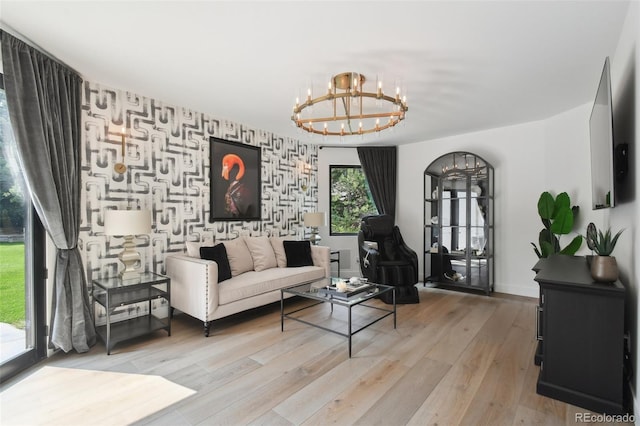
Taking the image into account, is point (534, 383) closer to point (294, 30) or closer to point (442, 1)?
point (442, 1)

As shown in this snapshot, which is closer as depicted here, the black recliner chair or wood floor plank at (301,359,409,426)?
wood floor plank at (301,359,409,426)

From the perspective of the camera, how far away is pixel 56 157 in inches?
96.6

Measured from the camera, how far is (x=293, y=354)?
101 inches

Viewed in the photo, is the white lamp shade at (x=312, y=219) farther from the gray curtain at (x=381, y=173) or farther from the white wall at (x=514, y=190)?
the white wall at (x=514, y=190)

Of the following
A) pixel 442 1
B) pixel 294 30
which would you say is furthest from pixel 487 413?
pixel 294 30

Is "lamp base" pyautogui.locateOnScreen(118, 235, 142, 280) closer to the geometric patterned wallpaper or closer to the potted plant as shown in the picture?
the geometric patterned wallpaper

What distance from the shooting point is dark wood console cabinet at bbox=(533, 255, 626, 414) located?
5.80ft

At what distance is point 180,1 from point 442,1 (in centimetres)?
152

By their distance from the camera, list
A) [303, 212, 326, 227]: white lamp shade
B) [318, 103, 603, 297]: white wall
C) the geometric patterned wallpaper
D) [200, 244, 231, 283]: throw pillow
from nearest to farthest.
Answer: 1. the geometric patterned wallpaper
2. [200, 244, 231, 283]: throw pillow
3. [318, 103, 603, 297]: white wall
4. [303, 212, 326, 227]: white lamp shade

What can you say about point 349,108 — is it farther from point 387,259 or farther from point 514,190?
point 514,190

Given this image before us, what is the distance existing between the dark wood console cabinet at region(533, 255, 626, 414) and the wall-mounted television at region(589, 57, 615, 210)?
24.6 inches

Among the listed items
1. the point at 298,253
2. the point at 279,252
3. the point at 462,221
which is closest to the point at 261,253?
the point at 279,252

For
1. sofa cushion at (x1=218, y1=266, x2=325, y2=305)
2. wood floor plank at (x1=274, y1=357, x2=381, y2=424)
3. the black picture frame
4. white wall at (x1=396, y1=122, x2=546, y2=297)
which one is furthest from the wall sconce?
wood floor plank at (x1=274, y1=357, x2=381, y2=424)

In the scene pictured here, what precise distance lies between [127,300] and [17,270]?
2.56ft
